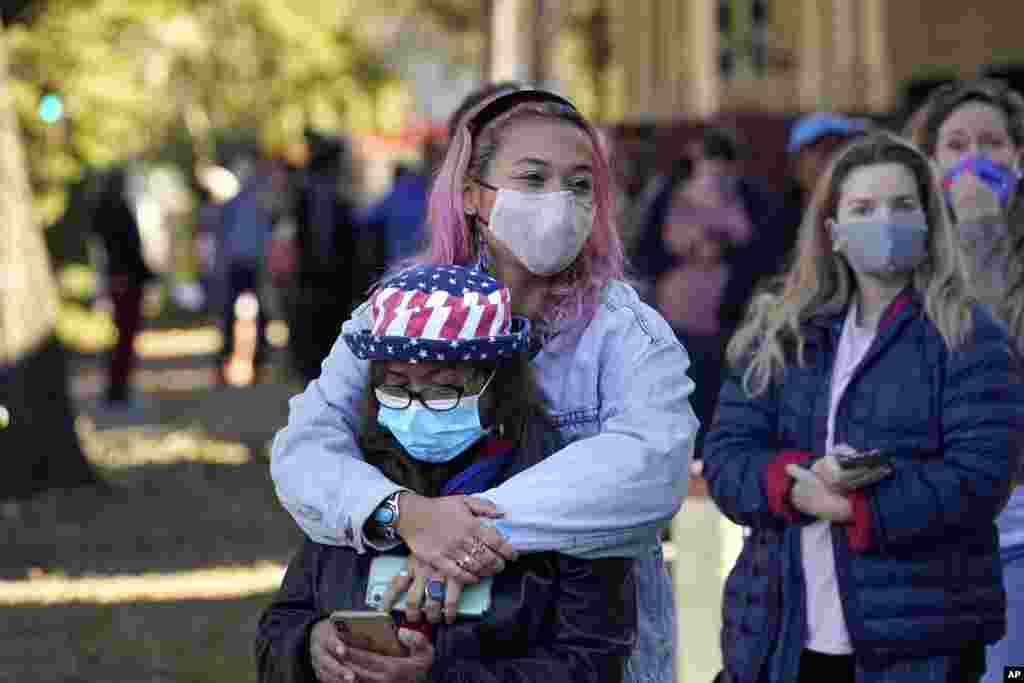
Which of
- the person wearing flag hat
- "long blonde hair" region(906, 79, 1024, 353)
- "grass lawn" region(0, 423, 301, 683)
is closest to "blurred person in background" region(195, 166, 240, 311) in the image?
Answer: "grass lawn" region(0, 423, 301, 683)

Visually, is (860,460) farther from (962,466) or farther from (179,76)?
(179,76)

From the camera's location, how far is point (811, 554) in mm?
4953

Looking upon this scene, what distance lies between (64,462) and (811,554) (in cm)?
850

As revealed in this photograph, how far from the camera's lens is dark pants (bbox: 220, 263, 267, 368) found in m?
19.9

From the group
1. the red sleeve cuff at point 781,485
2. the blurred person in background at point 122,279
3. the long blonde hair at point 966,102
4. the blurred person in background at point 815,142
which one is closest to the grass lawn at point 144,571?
the blurred person in background at point 815,142

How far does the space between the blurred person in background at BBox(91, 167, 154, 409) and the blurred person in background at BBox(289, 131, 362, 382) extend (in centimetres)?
137

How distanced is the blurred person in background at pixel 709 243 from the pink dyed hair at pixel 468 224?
14.8 ft

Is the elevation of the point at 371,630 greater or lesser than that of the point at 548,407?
lesser

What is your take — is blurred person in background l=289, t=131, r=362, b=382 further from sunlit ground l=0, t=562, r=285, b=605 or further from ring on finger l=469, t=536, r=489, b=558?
ring on finger l=469, t=536, r=489, b=558

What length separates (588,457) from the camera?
382 centimetres

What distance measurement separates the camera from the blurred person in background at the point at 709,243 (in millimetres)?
9828

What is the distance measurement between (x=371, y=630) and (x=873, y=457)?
4.96ft

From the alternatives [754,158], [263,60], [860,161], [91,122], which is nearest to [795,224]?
[860,161]

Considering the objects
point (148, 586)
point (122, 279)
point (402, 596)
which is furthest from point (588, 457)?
point (122, 279)
